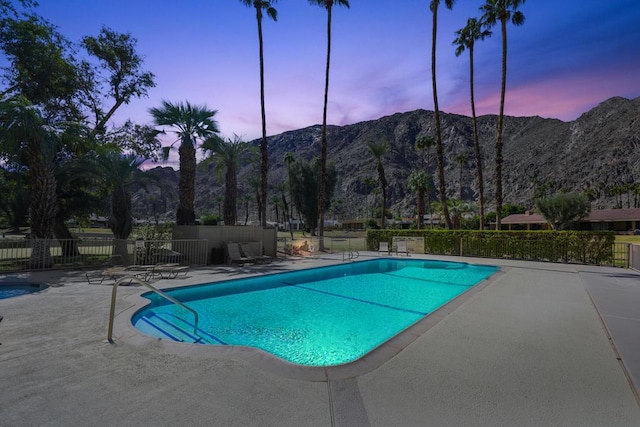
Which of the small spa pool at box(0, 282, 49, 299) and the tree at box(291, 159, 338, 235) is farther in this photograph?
the tree at box(291, 159, 338, 235)

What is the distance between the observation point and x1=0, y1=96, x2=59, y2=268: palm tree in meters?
10.5

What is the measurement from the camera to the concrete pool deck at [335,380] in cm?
246

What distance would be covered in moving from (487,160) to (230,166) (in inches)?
5278

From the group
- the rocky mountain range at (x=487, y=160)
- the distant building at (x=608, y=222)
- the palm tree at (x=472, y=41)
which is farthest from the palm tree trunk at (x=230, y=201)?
the rocky mountain range at (x=487, y=160)

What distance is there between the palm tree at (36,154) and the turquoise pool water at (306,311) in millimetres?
7208

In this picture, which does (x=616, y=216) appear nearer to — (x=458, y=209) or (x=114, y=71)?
(x=458, y=209)

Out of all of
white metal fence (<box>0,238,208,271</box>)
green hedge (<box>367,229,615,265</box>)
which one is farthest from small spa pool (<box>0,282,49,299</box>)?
green hedge (<box>367,229,615,265</box>)

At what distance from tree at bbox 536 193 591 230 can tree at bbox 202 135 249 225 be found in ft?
143

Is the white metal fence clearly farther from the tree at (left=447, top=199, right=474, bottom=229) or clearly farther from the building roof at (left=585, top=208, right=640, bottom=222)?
the building roof at (left=585, top=208, right=640, bottom=222)

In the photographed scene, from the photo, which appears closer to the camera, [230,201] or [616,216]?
[230,201]

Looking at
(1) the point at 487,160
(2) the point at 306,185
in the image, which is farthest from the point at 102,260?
(1) the point at 487,160

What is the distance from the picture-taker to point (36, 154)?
11484 millimetres

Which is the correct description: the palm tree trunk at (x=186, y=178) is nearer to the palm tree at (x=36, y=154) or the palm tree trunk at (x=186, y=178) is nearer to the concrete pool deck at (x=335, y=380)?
the palm tree at (x=36, y=154)

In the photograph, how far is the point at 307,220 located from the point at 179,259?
121 ft
